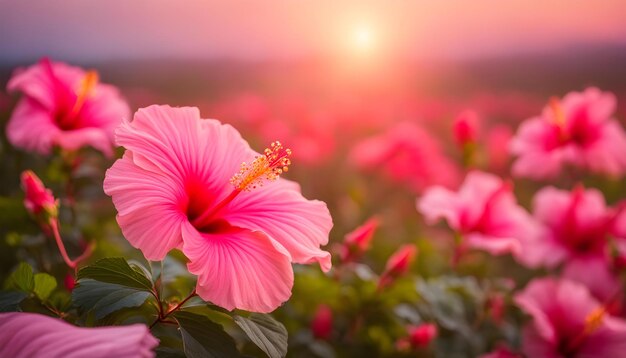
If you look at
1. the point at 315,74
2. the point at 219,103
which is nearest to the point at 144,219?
the point at 219,103

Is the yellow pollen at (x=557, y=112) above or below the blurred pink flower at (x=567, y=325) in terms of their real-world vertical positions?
above

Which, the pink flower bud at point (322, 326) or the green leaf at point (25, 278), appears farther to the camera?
the pink flower bud at point (322, 326)

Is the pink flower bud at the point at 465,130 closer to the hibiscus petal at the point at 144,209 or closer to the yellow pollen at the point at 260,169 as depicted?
the yellow pollen at the point at 260,169

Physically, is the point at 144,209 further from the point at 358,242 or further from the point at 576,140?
the point at 576,140

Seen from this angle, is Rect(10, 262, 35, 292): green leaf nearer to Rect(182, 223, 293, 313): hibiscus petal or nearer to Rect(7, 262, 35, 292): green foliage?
Rect(7, 262, 35, 292): green foliage

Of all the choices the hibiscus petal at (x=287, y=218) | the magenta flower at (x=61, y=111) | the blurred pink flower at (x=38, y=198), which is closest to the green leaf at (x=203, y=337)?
the hibiscus petal at (x=287, y=218)

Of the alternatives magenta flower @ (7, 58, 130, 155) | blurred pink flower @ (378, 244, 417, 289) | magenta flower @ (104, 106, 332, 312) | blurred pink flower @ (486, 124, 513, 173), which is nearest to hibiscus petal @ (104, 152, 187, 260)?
magenta flower @ (104, 106, 332, 312)
